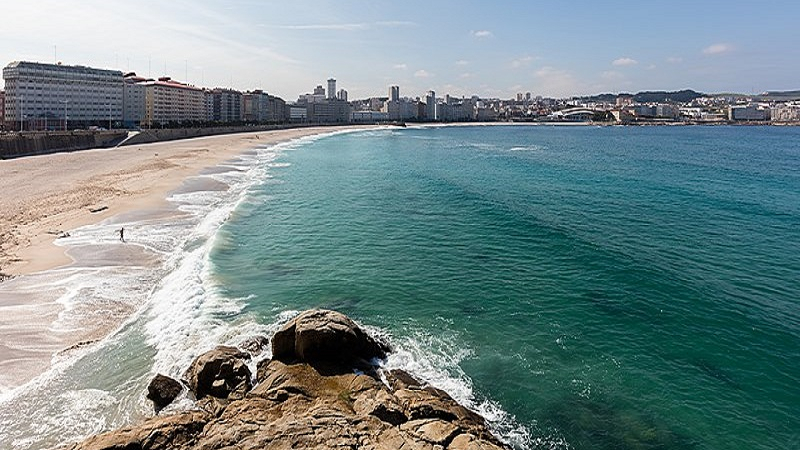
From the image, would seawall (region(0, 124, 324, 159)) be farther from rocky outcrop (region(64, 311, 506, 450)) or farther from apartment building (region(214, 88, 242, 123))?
apartment building (region(214, 88, 242, 123))

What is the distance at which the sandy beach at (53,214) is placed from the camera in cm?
1459

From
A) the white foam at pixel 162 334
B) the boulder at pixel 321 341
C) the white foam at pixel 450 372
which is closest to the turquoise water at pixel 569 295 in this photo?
the white foam at pixel 450 372

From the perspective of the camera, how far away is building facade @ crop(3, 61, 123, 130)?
93875 mm

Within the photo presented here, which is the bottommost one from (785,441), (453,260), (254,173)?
(785,441)

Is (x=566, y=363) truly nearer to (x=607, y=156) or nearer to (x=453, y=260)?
(x=453, y=260)

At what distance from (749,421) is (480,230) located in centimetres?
1790

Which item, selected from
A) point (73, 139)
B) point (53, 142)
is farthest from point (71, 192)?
point (73, 139)

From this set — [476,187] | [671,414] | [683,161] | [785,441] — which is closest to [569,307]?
[671,414]

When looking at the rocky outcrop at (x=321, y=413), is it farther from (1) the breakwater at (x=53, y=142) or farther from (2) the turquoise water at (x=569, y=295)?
(1) the breakwater at (x=53, y=142)

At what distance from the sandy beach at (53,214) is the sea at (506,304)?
0.58 m

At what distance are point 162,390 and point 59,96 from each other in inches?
4350

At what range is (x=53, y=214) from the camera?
98.0ft

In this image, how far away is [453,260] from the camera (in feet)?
75.8

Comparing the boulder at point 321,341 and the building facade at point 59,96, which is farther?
the building facade at point 59,96
